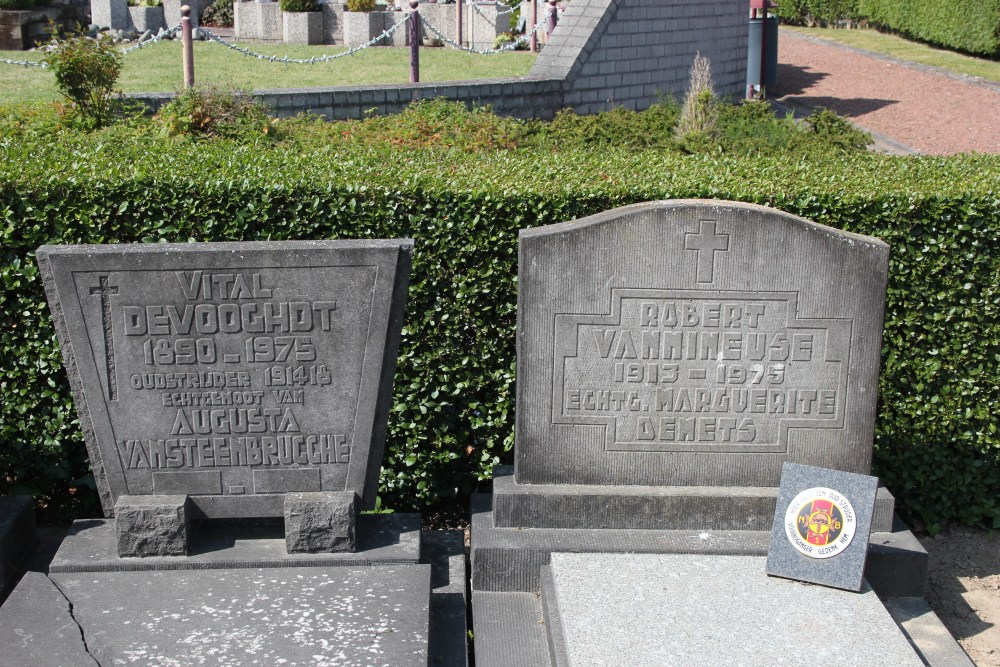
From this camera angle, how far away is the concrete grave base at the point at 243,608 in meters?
3.97

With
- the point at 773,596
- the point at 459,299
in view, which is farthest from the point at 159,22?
the point at 773,596

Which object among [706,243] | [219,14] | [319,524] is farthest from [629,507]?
[219,14]

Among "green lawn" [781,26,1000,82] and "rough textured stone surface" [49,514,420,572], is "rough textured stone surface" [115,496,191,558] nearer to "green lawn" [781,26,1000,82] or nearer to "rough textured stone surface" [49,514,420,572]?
"rough textured stone surface" [49,514,420,572]

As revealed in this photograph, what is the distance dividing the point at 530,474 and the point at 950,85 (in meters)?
18.9

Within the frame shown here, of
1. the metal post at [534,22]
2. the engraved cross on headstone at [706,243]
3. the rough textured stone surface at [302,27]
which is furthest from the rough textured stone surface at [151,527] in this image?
the rough textured stone surface at [302,27]

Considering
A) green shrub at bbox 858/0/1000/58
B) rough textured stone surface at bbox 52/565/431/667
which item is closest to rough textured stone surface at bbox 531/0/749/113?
green shrub at bbox 858/0/1000/58

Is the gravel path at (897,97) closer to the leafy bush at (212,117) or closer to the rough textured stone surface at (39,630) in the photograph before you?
the leafy bush at (212,117)

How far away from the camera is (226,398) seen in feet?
15.0

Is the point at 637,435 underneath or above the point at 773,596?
above

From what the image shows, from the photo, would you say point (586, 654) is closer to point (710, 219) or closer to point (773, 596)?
point (773, 596)

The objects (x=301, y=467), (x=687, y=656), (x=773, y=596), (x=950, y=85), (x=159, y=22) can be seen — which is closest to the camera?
(x=687, y=656)

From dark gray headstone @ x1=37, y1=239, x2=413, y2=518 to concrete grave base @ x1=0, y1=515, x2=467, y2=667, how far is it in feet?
0.89

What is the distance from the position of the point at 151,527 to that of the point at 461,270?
1.94 m

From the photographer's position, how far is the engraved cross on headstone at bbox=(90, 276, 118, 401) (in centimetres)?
435
